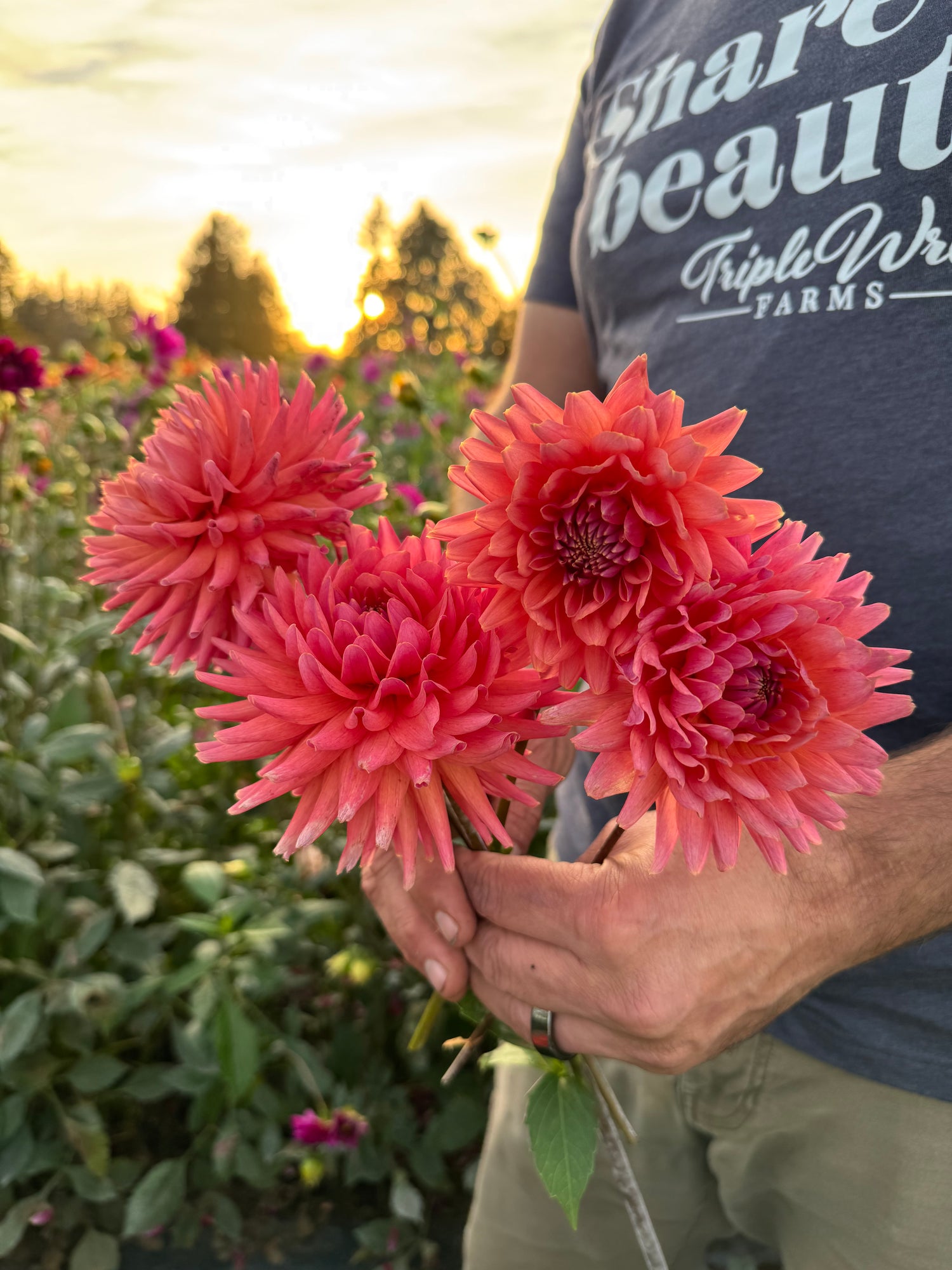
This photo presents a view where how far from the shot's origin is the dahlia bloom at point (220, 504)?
0.53 meters

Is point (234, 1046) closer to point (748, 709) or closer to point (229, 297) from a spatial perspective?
point (748, 709)

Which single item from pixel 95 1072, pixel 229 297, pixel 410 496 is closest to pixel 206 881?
pixel 95 1072

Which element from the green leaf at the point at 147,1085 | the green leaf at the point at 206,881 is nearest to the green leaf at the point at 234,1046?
the green leaf at the point at 206,881

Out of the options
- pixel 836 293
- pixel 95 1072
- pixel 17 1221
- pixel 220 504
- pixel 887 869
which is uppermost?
pixel 836 293

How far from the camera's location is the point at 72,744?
57.4 inches

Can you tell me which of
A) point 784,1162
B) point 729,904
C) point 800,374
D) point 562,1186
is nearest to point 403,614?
point 729,904

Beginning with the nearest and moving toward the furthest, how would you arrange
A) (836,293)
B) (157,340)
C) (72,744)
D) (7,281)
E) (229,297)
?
(836,293) → (72,744) → (157,340) → (7,281) → (229,297)

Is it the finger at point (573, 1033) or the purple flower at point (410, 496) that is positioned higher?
the purple flower at point (410, 496)

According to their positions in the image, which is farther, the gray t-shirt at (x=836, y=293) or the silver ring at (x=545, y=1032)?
the gray t-shirt at (x=836, y=293)

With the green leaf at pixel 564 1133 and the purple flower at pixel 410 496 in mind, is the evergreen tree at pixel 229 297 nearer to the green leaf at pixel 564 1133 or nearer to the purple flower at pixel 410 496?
the purple flower at pixel 410 496

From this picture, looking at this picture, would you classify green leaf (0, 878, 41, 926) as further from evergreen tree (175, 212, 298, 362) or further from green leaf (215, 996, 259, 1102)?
evergreen tree (175, 212, 298, 362)

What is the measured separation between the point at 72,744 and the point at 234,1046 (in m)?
0.57

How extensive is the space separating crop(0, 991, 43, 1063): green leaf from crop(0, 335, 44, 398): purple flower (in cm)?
129

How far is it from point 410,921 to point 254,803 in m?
0.32
